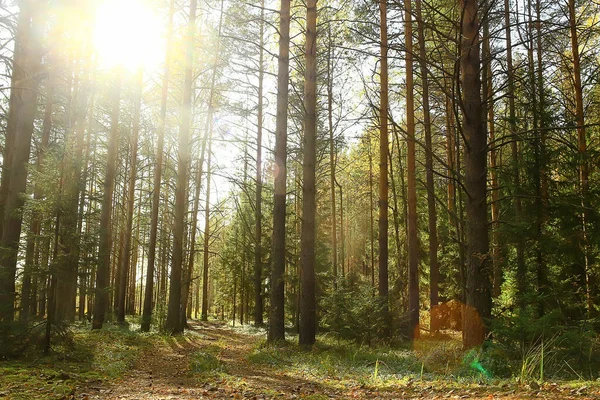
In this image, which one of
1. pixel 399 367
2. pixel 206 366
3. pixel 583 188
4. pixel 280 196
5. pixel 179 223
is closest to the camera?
pixel 399 367

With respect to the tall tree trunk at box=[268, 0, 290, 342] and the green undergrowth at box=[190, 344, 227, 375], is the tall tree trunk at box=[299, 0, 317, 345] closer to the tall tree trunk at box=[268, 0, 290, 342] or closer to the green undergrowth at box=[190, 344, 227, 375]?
the tall tree trunk at box=[268, 0, 290, 342]

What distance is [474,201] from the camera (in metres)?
6.98

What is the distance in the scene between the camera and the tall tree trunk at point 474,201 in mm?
6895

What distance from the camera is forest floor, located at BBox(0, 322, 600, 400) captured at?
5004 millimetres

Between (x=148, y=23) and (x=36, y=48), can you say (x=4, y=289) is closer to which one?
(x=36, y=48)

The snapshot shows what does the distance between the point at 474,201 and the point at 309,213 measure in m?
4.66

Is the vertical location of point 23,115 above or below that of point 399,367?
above

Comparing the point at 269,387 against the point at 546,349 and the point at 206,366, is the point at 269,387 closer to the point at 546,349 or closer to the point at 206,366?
the point at 206,366

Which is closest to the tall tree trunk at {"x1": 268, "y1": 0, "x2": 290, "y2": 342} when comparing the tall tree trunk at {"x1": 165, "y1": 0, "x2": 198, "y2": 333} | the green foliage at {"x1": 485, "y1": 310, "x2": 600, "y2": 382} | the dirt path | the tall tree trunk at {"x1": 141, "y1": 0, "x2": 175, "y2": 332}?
the dirt path

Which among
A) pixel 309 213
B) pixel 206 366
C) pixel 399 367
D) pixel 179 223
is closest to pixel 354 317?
pixel 309 213

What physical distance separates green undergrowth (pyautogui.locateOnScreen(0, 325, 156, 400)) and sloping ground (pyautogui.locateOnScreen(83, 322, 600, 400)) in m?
0.28

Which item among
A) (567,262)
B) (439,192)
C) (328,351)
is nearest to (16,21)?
(328,351)

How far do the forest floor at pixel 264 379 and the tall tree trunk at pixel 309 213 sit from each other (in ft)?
2.30

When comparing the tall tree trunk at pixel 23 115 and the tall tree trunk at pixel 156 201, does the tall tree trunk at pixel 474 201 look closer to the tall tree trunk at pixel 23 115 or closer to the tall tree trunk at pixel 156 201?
the tall tree trunk at pixel 23 115
